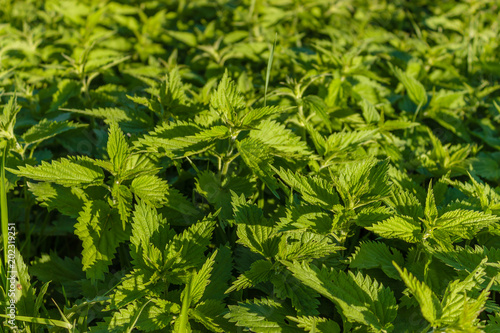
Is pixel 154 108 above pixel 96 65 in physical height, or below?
below

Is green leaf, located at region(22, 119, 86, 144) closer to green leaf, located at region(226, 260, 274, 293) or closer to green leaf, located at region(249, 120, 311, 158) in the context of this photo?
green leaf, located at region(249, 120, 311, 158)

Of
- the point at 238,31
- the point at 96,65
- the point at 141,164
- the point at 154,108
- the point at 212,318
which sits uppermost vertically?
the point at 238,31

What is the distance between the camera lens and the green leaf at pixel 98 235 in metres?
1.73

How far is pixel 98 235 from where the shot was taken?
1805mm

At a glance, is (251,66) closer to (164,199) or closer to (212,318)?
(164,199)

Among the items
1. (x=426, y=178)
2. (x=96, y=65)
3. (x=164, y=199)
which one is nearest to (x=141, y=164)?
(x=164, y=199)

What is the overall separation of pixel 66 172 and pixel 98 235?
34cm

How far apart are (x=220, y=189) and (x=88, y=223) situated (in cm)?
67

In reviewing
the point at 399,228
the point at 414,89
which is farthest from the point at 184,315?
the point at 414,89

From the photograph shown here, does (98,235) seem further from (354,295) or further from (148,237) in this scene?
(354,295)

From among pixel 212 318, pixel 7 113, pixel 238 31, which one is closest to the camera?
pixel 212 318

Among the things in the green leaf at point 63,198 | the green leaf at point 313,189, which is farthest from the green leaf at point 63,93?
the green leaf at point 313,189

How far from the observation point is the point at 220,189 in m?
2.08

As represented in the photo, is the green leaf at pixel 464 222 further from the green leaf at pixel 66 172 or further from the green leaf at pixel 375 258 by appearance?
the green leaf at pixel 66 172
